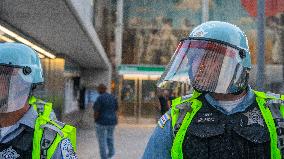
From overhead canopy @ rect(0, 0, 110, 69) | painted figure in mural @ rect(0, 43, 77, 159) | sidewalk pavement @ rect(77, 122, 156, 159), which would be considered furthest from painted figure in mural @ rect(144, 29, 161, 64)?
painted figure in mural @ rect(0, 43, 77, 159)

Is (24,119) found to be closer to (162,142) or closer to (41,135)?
(41,135)

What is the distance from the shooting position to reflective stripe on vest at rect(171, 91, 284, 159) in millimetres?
2047

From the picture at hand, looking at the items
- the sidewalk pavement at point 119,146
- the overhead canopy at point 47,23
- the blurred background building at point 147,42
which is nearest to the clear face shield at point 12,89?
the overhead canopy at point 47,23

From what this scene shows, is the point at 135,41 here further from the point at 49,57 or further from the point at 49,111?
the point at 49,111

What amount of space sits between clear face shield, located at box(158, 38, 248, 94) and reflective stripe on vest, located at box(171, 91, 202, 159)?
0.32 ft

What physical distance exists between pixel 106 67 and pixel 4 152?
1943cm

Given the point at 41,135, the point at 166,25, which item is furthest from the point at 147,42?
the point at 41,135

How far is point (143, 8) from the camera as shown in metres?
25.4

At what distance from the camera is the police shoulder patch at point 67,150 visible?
2.25 metres

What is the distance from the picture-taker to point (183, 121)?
214 cm

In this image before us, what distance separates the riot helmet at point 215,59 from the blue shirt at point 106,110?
7126 mm

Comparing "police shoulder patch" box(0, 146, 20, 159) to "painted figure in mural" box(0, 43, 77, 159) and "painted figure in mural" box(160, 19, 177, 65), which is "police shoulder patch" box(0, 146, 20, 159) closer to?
"painted figure in mural" box(0, 43, 77, 159)

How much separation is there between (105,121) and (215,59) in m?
7.22

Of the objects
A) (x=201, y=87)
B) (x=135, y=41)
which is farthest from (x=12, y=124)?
(x=135, y=41)
